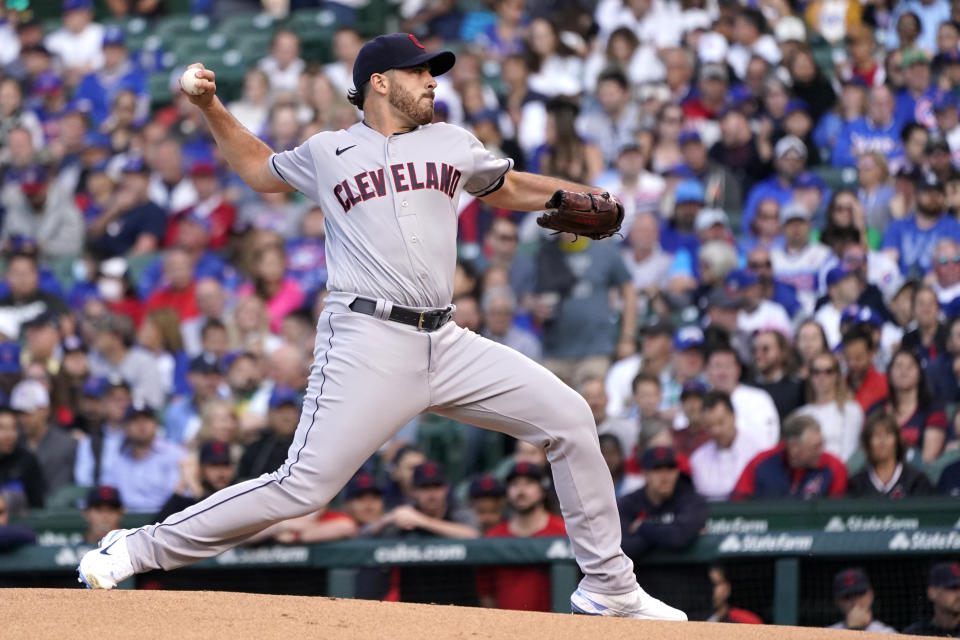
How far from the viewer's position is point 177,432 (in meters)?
8.14

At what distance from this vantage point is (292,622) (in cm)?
413

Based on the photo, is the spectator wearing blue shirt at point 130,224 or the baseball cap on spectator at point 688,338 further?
the spectator wearing blue shirt at point 130,224

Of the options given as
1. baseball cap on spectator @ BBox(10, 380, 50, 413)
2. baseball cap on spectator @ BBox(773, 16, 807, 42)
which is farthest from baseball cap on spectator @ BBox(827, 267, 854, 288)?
baseball cap on spectator @ BBox(10, 380, 50, 413)

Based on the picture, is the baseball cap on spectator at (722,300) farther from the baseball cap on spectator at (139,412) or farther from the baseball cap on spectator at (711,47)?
the baseball cap on spectator at (139,412)

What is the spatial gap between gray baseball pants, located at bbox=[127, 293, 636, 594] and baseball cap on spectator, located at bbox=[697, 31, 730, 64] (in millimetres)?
6012

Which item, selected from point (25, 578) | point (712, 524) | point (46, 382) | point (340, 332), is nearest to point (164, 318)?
point (46, 382)

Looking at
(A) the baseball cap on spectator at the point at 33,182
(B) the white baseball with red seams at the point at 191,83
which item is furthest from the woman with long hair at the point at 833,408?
(A) the baseball cap on spectator at the point at 33,182

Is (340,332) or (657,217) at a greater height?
(657,217)

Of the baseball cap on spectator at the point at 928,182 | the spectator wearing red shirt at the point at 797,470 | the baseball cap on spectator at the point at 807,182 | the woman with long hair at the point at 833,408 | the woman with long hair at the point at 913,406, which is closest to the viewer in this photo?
the spectator wearing red shirt at the point at 797,470

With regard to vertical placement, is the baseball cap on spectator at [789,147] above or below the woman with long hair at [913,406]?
above

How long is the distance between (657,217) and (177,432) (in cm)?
306

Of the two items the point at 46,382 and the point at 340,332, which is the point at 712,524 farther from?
the point at 46,382

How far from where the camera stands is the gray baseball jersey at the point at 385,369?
4215 millimetres

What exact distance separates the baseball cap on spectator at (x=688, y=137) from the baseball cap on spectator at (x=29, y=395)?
412 centimetres
